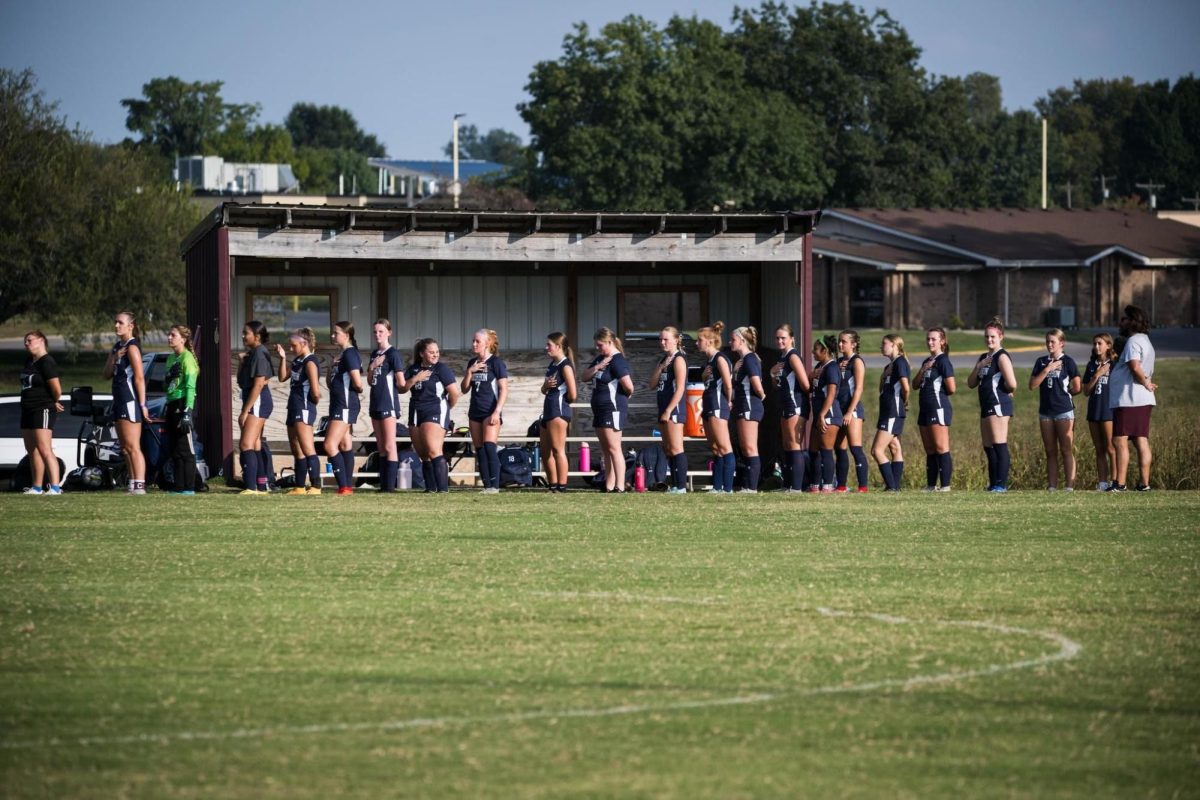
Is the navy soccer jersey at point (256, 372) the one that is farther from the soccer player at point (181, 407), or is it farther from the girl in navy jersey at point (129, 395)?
the girl in navy jersey at point (129, 395)

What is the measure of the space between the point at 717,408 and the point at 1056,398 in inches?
132

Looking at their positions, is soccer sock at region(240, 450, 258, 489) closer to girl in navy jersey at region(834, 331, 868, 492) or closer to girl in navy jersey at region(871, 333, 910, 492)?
girl in navy jersey at region(834, 331, 868, 492)

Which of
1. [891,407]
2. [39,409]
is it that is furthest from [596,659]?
[39,409]

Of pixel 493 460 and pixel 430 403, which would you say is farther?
pixel 493 460

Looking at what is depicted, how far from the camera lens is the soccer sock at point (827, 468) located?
53.9 ft

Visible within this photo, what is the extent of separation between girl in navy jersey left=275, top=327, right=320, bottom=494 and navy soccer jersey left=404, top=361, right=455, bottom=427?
98 centimetres

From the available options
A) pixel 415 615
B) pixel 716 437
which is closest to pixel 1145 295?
pixel 716 437

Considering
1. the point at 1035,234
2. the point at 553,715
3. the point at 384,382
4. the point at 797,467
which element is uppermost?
the point at 1035,234

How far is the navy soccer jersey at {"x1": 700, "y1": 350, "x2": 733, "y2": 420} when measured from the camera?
16062mm

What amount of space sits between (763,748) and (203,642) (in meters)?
3.14

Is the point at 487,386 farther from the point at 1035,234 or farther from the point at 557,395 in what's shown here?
the point at 1035,234

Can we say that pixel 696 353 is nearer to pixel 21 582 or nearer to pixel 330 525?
pixel 330 525

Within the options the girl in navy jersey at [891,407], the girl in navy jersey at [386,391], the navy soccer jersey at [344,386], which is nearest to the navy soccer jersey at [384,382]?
the girl in navy jersey at [386,391]

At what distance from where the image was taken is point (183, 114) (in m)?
98.8
